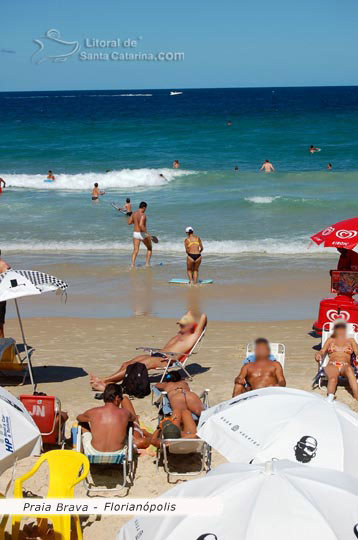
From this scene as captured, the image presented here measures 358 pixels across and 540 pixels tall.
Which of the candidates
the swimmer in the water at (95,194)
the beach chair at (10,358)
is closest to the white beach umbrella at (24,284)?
the beach chair at (10,358)

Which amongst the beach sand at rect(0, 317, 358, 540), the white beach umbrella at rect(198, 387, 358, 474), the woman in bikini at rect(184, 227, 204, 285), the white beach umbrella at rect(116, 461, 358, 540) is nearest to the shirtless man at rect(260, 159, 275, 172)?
the woman in bikini at rect(184, 227, 204, 285)

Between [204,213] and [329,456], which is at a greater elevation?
[204,213]

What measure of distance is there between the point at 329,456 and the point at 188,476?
1.99 meters

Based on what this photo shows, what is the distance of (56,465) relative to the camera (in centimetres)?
571

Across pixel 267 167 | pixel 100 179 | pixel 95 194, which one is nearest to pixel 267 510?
pixel 95 194

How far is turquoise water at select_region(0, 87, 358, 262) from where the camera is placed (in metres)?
20.6

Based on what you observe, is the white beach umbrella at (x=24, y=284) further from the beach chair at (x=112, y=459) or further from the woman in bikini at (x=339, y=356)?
the woman in bikini at (x=339, y=356)

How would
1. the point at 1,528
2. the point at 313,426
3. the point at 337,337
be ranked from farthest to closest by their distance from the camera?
1. the point at 337,337
2. the point at 313,426
3. the point at 1,528

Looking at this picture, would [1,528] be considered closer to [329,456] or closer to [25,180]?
[329,456]

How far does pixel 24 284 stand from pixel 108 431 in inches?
84.3

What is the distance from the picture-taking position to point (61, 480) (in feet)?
18.5

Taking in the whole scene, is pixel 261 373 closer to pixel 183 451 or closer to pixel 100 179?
pixel 183 451

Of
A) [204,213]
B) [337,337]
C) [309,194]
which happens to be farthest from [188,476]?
[309,194]

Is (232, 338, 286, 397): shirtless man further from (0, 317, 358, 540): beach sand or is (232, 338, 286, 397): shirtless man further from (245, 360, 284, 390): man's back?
(0, 317, 358, 540): beach sand
